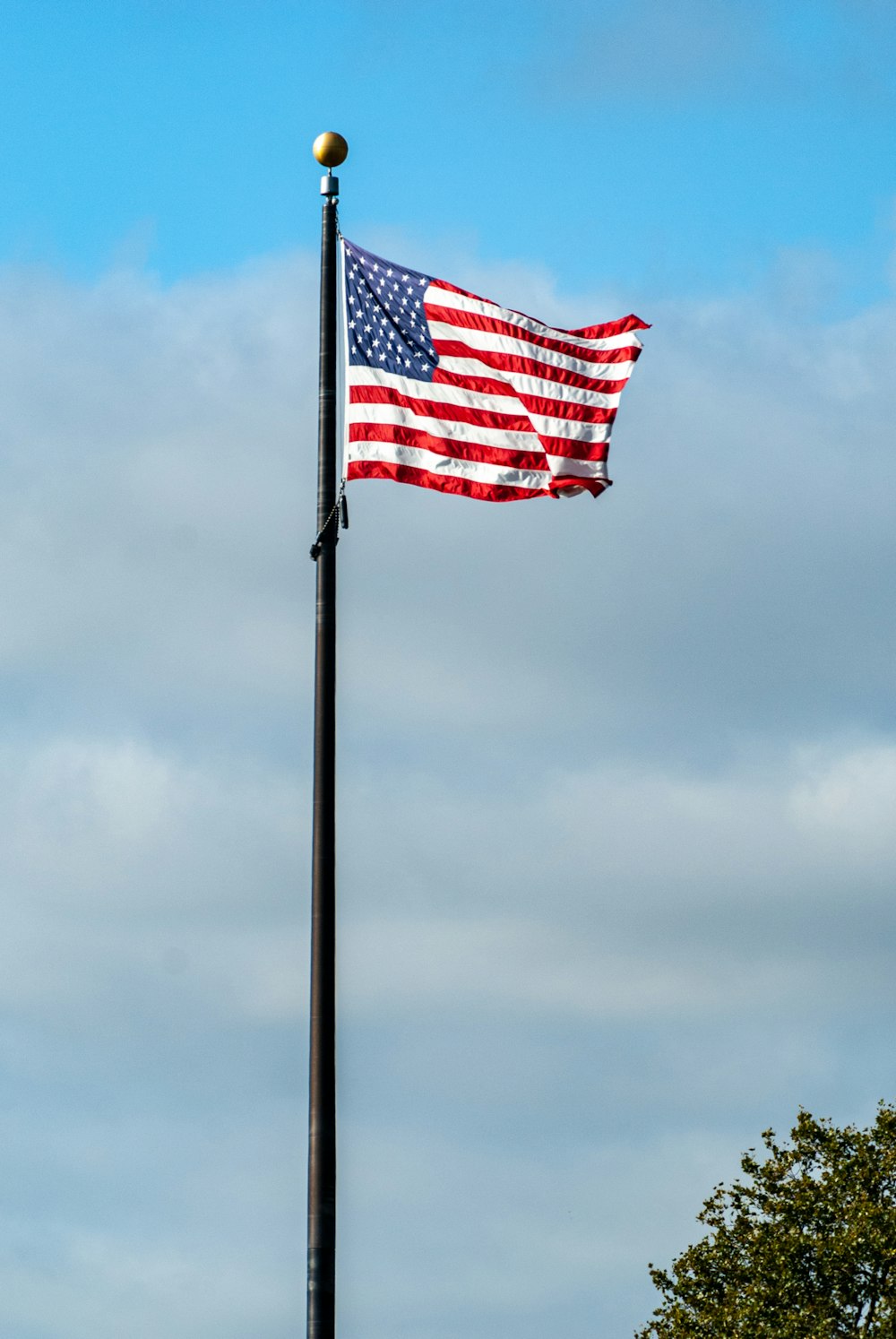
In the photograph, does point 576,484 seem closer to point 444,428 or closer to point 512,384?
point 512,384

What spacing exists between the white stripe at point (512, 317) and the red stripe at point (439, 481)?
166cm

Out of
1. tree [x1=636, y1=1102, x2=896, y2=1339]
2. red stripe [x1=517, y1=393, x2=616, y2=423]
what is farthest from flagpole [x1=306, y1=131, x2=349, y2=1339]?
tree [x1=636, y1=1102, x2=896, y2=1339]

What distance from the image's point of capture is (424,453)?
1828 centimetres

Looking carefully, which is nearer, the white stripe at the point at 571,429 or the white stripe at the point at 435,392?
the white stripe at the point at 435,392

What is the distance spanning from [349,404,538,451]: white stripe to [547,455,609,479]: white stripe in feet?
0.76

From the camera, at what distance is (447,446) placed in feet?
60.7

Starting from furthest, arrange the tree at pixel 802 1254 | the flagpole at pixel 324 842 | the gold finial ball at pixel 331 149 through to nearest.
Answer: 1. the tree at pixel 802 1254
2. the gold finial ball at pixel 331 149
3. the flagpole at pixel 324 842

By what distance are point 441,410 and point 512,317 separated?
1469 mm

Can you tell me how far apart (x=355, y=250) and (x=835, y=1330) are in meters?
38.2

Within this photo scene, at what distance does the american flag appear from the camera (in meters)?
18.1

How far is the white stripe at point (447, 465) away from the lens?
17.8 meters

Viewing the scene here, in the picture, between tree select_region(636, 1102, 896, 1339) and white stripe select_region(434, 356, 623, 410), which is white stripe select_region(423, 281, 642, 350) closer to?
white stripe select_region(434, 356, 623, 410)

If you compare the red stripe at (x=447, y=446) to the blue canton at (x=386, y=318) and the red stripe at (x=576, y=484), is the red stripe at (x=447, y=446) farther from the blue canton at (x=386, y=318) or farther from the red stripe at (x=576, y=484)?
the blue canton at (x=386, y=318)

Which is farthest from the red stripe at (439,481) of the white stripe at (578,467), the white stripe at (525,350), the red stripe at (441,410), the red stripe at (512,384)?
the white stripe at (525,350)
